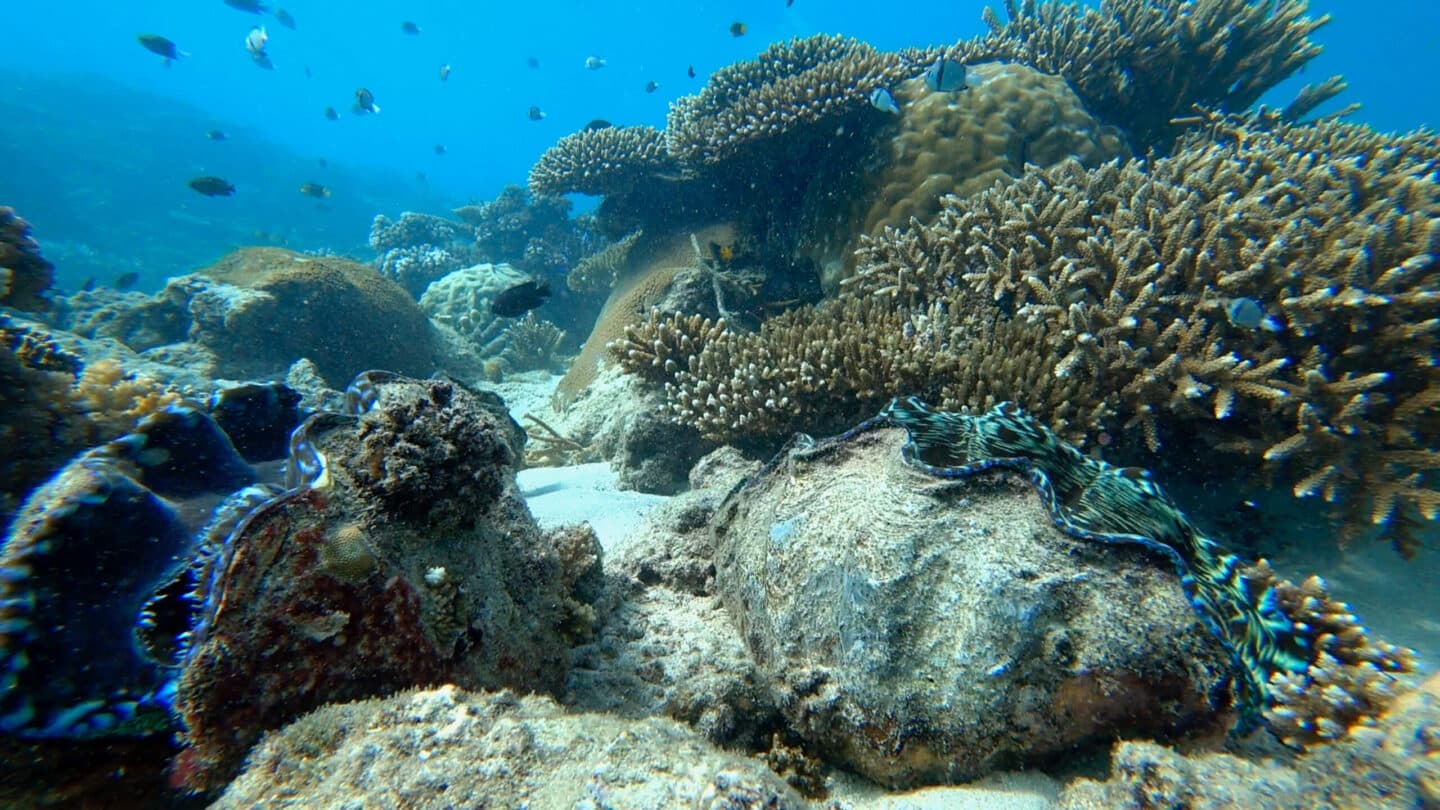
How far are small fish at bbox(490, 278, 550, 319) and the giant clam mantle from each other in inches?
186

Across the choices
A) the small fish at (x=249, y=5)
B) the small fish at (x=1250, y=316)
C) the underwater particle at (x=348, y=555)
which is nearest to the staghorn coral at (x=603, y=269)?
the small fish at (x=1250, y=316)

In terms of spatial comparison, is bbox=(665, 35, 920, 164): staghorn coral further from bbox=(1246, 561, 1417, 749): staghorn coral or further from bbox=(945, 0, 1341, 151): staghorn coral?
bbox=(1246, 561, 1417, 749): staghorn coral

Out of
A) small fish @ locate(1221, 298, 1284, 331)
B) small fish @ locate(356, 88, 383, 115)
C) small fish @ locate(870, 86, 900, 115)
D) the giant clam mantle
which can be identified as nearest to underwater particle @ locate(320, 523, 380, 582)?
the giant clam mantle

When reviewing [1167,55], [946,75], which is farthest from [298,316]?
[1167,55]

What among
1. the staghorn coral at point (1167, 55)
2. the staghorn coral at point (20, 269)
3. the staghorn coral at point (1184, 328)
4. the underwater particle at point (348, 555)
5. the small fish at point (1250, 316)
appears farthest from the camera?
the staghorn coral at point (1167, 55)

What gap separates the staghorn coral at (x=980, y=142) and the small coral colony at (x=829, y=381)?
0.04 metres

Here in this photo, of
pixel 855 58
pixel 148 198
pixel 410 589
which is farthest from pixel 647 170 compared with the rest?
pixel 148 198

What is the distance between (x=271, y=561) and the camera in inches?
57.7

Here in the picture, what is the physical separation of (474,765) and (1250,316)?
4363 mm

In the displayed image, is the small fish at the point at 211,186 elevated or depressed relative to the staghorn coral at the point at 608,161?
elevated

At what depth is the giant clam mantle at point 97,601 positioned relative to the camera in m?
1.39

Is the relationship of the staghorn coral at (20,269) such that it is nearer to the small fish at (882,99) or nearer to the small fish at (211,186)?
the small fish at (211,186)

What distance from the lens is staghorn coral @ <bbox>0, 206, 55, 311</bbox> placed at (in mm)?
4914

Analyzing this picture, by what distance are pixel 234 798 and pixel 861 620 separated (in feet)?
5.69
